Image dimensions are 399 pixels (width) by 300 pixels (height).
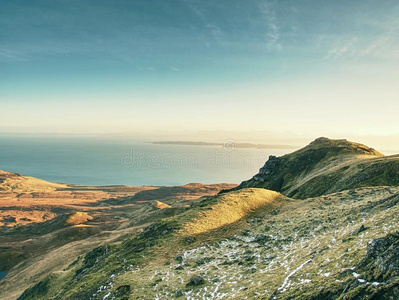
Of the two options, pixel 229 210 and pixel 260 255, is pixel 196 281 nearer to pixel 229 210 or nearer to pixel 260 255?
pixel 260 255

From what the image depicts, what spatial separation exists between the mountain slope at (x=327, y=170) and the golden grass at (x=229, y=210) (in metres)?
24.0

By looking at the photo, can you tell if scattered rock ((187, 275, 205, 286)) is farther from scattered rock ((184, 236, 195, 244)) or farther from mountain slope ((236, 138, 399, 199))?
mountain slope ((236, 138, 399, 199))

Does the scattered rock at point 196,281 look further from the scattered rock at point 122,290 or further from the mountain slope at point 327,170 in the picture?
the mountain slope at point 327,170

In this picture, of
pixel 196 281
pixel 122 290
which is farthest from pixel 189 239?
pixel 122 290

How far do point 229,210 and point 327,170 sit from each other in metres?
53.3

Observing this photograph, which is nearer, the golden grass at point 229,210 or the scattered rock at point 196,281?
the scattered rock at point 196,281

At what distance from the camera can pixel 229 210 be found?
4794 cm

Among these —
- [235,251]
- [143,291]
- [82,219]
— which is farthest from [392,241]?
[82,219]

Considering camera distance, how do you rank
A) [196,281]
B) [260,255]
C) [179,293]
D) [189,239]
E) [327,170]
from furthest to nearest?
[327,170] < [189,239] < [260,255] < [196,281] < [179,293]

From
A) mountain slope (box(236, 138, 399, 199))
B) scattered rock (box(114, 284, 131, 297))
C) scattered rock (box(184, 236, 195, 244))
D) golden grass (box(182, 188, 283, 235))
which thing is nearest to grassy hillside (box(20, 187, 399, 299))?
scattered rock (box(184, 236, 195, 244))

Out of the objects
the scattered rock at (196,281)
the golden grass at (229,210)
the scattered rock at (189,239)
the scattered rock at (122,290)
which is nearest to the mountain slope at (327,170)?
the golden grass at (229,210)

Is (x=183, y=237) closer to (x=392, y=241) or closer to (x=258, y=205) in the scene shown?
(x=258, y=205)

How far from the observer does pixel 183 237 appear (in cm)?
3853

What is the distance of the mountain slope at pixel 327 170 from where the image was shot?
6600 cm
